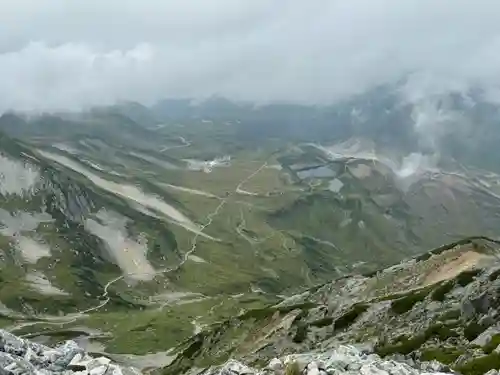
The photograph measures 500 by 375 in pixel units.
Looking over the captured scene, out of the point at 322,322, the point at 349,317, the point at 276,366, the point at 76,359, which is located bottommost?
the point at 322,322

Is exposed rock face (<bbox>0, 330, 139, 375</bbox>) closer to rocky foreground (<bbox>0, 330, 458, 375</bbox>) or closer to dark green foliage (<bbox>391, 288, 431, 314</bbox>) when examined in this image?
rocky foreground (<bbox>0, 330, 458, 375</bbox>)

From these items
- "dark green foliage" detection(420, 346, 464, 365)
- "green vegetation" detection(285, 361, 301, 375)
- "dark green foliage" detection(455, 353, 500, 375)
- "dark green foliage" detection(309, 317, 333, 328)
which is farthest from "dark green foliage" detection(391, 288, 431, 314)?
"green vegetation" detection(285, 361, 301, 375)

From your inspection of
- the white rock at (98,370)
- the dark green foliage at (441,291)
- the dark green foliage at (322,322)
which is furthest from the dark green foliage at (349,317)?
the white rock at (98,370)

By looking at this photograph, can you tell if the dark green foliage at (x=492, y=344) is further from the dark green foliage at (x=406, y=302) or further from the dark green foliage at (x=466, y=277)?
the dark green foliage at (x=466, y=277)

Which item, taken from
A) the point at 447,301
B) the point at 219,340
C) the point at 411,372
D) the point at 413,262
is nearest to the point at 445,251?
the point at 413,262

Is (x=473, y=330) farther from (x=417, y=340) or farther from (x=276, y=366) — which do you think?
(x=276, y=366)

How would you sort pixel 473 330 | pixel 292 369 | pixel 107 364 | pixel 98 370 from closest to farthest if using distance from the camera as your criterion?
pixel 292 369 → pixel 98 370 → pixel 107 364 → pixel 473 330

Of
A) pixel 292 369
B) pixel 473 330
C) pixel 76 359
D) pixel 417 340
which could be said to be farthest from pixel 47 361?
pixel 473 330
